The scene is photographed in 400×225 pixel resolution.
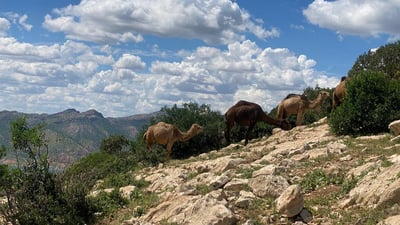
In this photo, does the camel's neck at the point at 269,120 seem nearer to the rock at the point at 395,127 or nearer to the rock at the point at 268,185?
the rock at the point at 395,127

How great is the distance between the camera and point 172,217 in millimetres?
10680

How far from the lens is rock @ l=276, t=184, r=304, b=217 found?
970cm

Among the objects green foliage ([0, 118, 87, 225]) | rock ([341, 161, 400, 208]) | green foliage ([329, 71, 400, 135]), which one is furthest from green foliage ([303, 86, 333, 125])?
rock ([341, 161, 400, 208])

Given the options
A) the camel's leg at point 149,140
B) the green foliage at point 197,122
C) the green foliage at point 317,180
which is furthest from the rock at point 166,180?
the green foliage at point 197,122

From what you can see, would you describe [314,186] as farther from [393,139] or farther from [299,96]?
[299,96]

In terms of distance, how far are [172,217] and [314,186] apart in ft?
10.7

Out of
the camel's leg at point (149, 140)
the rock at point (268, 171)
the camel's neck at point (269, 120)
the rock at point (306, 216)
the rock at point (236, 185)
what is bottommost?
the rock at point (306, 216)

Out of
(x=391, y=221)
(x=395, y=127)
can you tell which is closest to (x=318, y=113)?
(x=395, y=127)

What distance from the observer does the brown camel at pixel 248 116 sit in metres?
24.8

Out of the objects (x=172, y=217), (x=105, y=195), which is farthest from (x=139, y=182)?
(x=172, y=217)

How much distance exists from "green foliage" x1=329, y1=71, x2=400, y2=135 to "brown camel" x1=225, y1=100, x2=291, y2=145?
18.3ft

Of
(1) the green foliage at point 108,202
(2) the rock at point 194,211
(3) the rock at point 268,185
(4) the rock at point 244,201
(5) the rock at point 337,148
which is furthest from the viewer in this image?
(5) the rock at point 337,148

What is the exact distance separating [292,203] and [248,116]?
15.3 meters

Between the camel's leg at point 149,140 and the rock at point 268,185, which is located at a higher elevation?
the camel's leg at point 149,140
